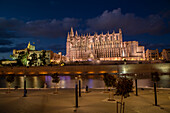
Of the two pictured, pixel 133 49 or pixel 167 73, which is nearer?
pixel 167 73

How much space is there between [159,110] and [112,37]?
214ft

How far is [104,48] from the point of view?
71125 millimetres

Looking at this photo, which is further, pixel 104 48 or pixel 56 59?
pixel 56 59

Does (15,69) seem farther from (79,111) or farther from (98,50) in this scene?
(79,111)

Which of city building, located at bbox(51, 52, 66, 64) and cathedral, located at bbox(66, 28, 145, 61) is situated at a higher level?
cathedral, located at bbox(66, 28, 145, 61)

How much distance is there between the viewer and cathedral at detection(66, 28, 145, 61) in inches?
2586

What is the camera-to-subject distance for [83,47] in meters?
75.8

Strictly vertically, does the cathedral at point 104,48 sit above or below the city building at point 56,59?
above

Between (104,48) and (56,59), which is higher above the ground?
(104,48)

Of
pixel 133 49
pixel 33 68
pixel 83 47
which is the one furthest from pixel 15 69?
pixel 133 49

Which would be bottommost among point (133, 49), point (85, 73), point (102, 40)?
point (85, 73)

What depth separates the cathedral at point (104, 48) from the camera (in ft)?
216

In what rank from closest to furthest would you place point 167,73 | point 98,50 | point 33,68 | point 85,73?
1. point 167,73
2. point 85,73
3. point 33,68
4. point 98,50

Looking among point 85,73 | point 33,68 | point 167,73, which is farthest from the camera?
Answer: point 33,68
